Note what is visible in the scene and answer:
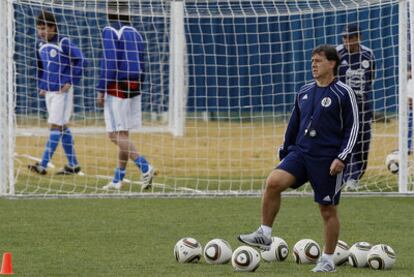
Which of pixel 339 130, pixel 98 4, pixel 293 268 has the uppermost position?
pixel 98 4

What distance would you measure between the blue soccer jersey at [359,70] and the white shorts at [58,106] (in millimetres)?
3618

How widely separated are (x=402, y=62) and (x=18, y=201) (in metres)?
4.61

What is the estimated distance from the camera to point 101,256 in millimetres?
9000

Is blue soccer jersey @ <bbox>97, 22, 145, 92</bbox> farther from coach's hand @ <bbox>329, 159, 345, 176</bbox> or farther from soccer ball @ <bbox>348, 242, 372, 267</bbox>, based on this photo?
coach's hand @ <bbox>329, 159, 345, 176</bbox>

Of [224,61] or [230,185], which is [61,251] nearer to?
[230,185]

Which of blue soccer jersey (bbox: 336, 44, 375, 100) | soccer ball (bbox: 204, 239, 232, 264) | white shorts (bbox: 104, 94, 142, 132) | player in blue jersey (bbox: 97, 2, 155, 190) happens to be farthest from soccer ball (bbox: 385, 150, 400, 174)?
soccer ball (bbox: 204, 239, 232, 264)

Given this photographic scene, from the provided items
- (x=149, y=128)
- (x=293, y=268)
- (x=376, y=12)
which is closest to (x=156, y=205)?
(x=293, y=268)

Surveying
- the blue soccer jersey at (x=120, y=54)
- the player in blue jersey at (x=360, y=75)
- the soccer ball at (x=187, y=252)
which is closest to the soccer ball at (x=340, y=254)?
the soccer ball at (x=187, y=252)

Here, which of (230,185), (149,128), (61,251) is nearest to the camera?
(61,251)

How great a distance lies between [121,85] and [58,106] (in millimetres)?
1425

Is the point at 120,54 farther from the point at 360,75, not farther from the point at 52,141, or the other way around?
the point at 360,75

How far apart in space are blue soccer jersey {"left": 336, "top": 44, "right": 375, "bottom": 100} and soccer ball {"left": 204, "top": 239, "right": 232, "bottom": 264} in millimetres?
5912

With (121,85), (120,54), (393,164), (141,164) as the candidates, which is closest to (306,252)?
(141,164)

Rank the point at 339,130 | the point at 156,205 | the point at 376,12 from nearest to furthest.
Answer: the point at 339,130 → the point at 156,205 → the point at 376,12
